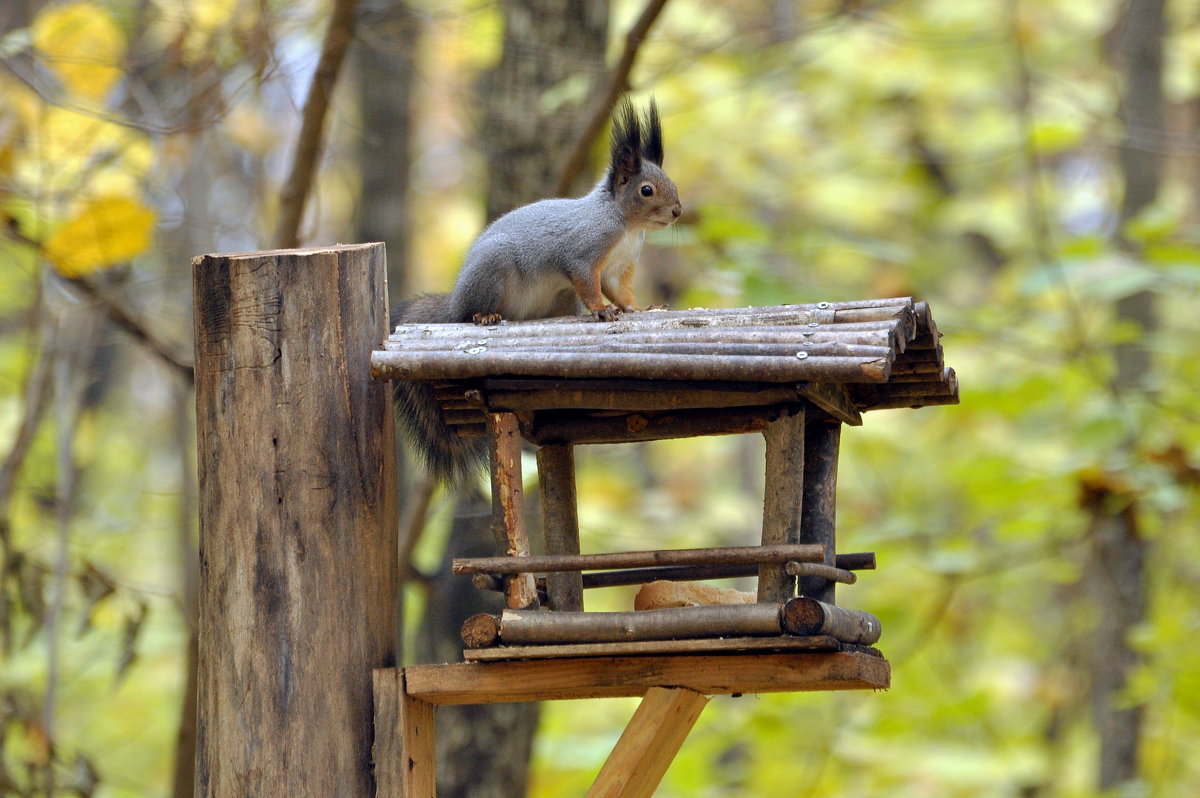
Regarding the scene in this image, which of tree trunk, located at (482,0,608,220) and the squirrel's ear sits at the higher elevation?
tree trunk, located at (482,0,608,220)

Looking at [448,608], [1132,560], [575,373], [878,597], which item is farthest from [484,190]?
[1132,560]

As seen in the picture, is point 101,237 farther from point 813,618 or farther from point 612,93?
point 813,618

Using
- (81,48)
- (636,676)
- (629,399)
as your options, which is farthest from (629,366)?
(81,48)

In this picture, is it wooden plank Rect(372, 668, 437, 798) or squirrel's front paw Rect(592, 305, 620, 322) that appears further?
squirrel's front paw Rect(592, 305, 620, 322)

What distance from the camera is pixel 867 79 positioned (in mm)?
8312

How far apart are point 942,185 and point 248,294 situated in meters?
8.66

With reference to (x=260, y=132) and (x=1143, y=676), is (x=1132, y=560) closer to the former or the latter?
(x=1143, y=676)

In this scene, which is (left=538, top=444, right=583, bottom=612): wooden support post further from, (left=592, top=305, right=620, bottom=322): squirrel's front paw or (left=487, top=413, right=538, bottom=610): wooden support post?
(left=592, top=305, right=620, bottom=322): squirrel's front paw

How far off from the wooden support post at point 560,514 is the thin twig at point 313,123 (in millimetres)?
1514

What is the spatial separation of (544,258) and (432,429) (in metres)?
0.48

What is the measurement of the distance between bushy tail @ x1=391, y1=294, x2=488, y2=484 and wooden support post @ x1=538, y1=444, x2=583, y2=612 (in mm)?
330

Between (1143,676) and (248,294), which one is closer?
(248,294)

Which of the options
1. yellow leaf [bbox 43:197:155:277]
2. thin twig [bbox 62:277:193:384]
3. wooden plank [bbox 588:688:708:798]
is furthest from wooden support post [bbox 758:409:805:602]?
yellow leaf [bbox 43:197:155:277]

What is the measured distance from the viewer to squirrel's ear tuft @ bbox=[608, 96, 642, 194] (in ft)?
10.1
